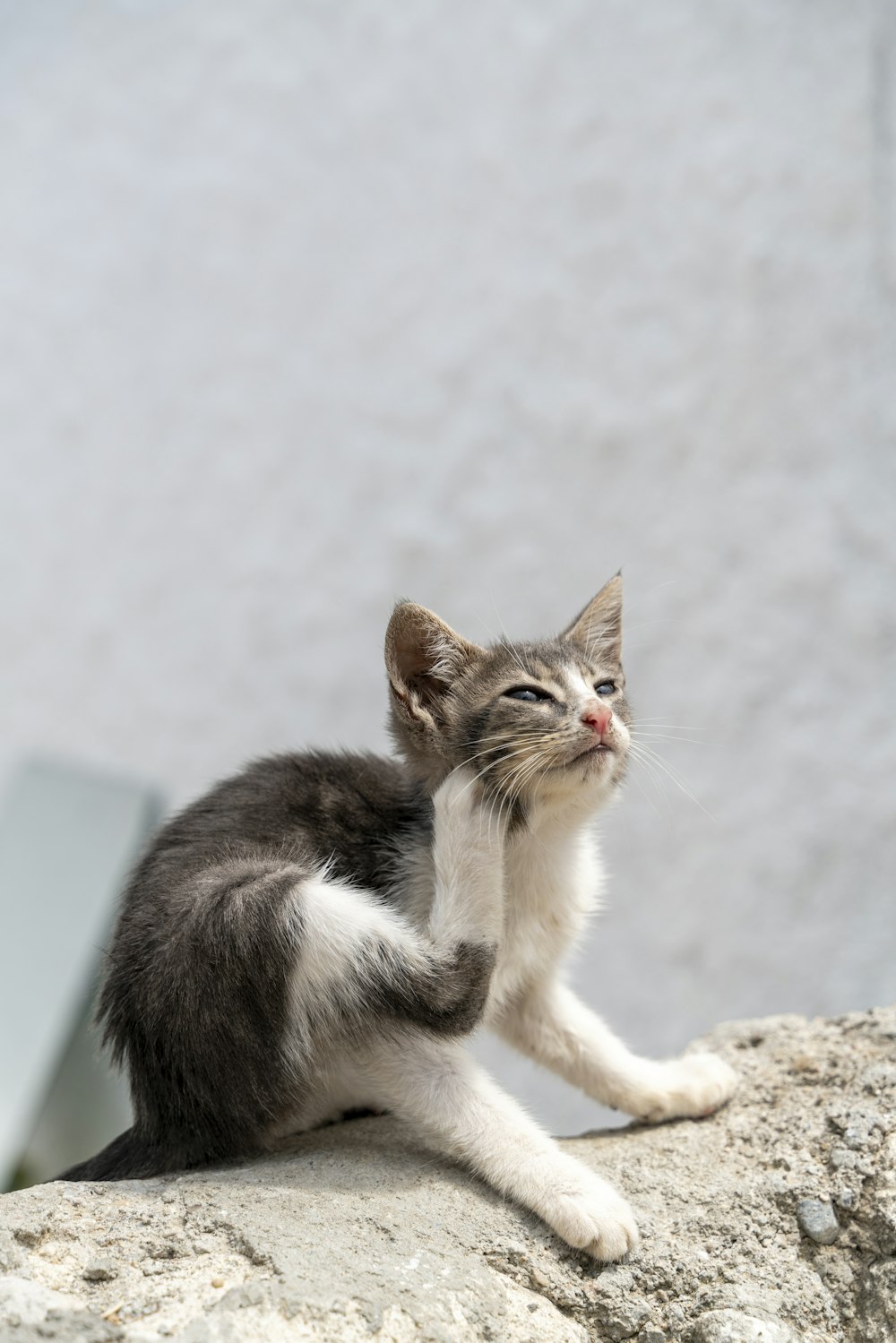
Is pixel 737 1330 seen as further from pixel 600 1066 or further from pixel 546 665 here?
pixel 546 665

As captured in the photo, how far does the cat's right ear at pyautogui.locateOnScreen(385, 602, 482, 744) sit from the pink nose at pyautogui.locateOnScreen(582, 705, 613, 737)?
22 cm

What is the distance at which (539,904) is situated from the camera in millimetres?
1733

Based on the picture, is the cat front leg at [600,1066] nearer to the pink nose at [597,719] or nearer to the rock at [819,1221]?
the rock at [819,1221]

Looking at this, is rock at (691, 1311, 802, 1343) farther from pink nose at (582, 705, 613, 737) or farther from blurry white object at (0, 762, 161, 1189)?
blurry white object at (0, 762, 161, 1189)

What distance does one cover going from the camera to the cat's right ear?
1.68 meters

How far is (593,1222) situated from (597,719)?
619 mm

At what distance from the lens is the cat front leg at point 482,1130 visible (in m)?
1.49

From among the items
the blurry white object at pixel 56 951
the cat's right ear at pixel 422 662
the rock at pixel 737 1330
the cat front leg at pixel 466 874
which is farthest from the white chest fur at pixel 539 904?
the blurry white object at pixel 56 951

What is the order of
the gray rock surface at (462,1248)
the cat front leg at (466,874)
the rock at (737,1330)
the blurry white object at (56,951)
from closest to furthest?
the gray rock surface at (462,1248) → the rock at (737,1330) → the cat front leg at (466,874) → the blurry white object at (56,951)

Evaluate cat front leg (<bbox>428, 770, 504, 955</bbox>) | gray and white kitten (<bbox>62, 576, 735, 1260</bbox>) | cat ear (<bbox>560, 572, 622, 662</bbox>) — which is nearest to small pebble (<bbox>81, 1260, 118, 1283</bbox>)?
gray and white kitten (<bbox>62, 576, 735, 1260</bbox>)

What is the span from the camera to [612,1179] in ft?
5.42

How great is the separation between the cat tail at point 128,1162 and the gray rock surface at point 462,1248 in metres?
0.09

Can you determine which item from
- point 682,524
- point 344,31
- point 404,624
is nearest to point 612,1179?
point 404,624

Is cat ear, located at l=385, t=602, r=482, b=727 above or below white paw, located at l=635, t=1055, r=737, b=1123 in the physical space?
above
